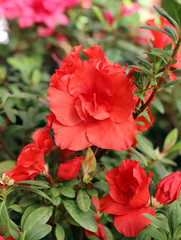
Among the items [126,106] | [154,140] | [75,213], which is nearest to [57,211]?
[75,213]

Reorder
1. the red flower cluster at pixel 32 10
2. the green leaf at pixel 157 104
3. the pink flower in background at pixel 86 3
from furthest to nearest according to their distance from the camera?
1. the pink flower in background at pixel 86 3
2. the red flower cluster at pixel 32 10
3. the green leaf at pixel 157 104

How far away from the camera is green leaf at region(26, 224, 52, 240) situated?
2.22 feet

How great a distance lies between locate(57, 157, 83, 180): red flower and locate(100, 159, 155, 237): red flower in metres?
0.08

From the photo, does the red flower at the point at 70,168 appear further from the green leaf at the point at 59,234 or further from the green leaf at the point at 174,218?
the green leaf at the point at 174,218

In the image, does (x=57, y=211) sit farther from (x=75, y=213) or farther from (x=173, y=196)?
(x=173, y=196)

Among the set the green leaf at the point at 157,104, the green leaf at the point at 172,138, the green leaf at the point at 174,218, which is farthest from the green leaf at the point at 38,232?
the green leaf at the point at 172,138

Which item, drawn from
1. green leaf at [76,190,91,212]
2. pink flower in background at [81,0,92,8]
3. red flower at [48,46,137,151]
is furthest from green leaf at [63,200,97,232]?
pink flower in background at [81,0,92,8]

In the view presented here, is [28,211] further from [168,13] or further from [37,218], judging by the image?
[168,13]

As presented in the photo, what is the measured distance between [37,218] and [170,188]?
321 millimetres

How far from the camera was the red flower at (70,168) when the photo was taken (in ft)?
2.50

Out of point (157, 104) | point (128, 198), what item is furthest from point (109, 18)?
point (128, 198)

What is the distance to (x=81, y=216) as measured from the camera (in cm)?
76

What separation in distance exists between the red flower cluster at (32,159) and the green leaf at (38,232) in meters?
0.12

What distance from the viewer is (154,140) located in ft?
5.76
